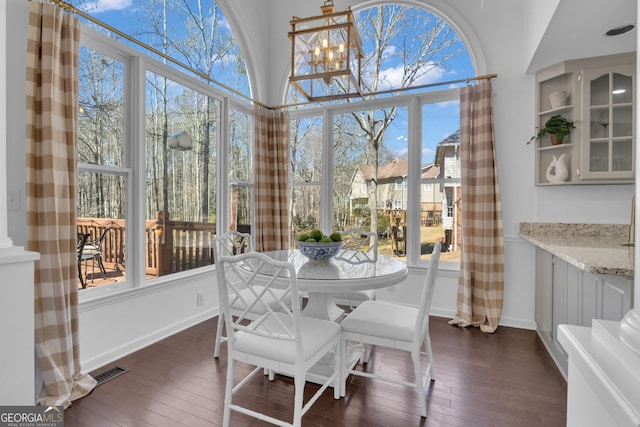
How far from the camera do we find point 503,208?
11.0ft

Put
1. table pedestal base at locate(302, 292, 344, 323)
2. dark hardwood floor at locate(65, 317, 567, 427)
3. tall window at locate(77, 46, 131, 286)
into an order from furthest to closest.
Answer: tall window at locate(77, 46, 131, 286)
table pedestal base at locate(302, 292, 344, 323)
dark hardwood floor at locate(65, 317, 567, 427)

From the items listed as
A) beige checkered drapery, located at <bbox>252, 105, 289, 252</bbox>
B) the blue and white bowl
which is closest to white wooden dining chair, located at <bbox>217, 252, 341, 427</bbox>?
the blue and white bowl

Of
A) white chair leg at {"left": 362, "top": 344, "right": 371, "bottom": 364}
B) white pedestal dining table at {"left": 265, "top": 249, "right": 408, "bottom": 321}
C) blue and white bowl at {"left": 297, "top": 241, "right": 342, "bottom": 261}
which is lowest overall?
white chair leg at {"left": 362, "top": 344, "right": 371, "bottom": 364}

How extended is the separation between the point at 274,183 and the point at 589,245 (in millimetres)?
3148

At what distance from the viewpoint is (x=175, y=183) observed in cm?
320

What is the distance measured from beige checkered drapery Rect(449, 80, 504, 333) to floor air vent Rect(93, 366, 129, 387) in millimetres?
2876

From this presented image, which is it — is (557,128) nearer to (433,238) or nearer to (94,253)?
(433,238)

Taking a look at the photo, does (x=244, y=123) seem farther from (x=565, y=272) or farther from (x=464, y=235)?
(x=565, y=272)

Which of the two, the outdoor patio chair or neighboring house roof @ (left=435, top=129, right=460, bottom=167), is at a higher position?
neighboring house roof @ (left=435, top=129, right=460, bottom=167)

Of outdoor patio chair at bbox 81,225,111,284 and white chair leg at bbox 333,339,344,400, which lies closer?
white chair leg at bbox 333,339,344,400

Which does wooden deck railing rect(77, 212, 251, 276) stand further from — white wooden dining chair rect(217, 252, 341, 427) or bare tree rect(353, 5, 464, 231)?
bare tree rect(353, 5, 464, 231)

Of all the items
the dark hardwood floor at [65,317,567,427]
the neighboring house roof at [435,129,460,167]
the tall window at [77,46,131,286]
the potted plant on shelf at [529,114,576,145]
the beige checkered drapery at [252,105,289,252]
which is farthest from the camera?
the beige checkered drapery at [252,105,289,252]

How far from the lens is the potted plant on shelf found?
2887 mm

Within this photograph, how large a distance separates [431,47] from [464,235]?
2.09 meters
